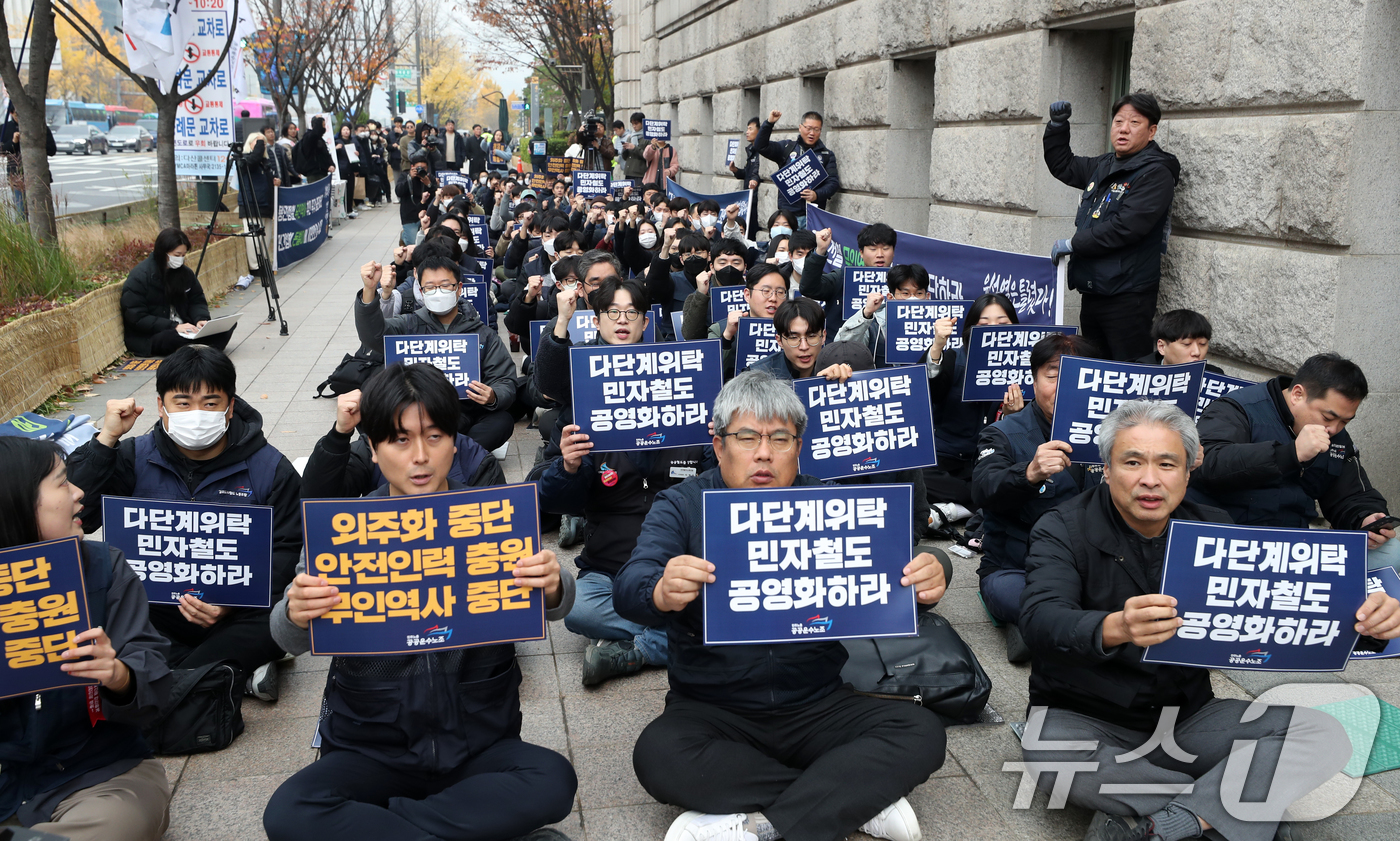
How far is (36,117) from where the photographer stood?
13.4 metres

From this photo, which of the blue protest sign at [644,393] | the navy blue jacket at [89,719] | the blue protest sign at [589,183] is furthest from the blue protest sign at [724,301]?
the blue protest sign at [589,183]

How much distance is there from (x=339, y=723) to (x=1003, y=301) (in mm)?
4680

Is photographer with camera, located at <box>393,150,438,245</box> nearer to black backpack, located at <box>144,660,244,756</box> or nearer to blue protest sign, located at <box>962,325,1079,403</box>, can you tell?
blue protest sign, located at <box>962,325,1079,403</box>

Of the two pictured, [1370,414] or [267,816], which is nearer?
[267,816]

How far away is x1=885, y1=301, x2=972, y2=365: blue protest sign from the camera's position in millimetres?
7660

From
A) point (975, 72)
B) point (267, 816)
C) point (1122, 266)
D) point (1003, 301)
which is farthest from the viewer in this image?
point (975, 72)

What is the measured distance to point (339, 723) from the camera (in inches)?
147

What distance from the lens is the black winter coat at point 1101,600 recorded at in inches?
149

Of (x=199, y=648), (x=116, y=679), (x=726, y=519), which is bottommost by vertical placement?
(x=199, y=648)

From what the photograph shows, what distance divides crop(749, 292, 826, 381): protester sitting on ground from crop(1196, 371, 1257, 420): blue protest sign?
6.31 feet

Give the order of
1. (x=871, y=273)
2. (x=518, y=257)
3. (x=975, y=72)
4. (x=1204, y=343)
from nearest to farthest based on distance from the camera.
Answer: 1. (x=1204, y=343)
2. (x=871, y=273)
3. (x=975, y=72)
4. (x=518, y=257)

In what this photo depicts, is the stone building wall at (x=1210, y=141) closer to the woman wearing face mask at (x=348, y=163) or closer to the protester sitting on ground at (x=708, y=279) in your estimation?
the protester sitting on ground at (x=708, y=279)

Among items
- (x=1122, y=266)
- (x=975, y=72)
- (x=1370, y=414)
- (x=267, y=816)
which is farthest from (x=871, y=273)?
(x=267, y=816)

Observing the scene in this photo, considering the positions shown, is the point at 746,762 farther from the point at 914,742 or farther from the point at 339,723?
the point at 339,723
